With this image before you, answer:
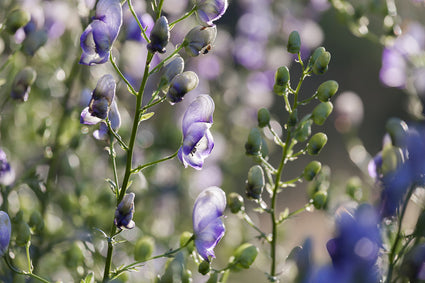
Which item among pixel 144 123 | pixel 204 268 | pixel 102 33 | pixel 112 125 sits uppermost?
pixel 102 33

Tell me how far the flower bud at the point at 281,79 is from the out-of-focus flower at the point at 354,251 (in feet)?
0.82

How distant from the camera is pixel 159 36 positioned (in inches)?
26.7

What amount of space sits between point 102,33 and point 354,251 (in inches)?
14.8

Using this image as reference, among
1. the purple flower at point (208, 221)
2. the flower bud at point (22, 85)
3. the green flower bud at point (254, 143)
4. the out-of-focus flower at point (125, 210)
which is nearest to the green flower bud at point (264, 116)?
the green flower bud at point (254, 143)

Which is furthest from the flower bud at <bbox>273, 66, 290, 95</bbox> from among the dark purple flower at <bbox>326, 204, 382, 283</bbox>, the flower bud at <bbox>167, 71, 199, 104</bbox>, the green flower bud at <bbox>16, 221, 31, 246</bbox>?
the green flower bud at <bbox>16, 221, 31, 246</bbox>

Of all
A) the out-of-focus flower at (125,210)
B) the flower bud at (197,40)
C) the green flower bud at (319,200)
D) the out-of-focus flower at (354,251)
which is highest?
the flower bud at (197,40)

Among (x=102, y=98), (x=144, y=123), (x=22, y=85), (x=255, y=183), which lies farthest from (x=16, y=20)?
(x=144, y=123)

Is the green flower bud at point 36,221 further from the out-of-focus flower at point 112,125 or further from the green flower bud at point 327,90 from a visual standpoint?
the green flower bud at point 327,90

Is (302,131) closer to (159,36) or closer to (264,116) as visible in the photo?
(264,116)

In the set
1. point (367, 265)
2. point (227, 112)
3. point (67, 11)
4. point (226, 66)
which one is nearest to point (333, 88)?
point (367, 265)

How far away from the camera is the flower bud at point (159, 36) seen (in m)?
0.68

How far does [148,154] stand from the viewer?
1.58m

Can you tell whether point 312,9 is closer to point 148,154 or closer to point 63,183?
point 148,154

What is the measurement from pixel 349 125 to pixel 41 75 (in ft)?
2.42
